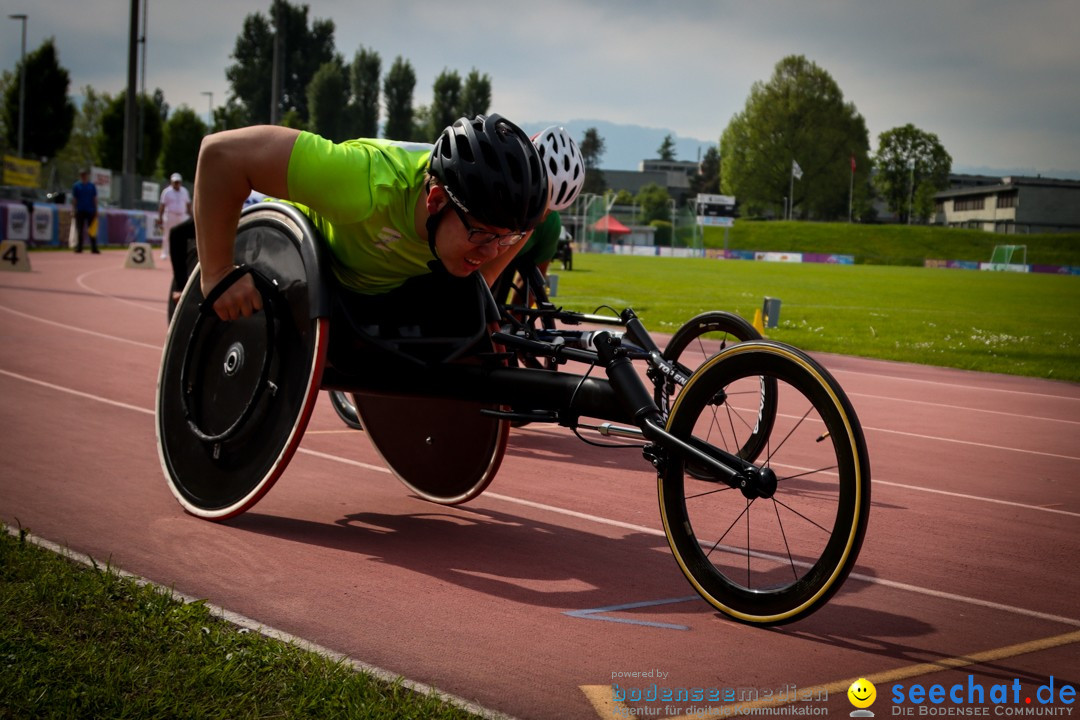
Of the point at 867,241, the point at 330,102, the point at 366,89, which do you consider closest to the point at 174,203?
the point at 330,102

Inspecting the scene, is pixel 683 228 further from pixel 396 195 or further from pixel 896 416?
pixel 396 195

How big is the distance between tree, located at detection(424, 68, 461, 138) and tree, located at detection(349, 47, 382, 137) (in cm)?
718

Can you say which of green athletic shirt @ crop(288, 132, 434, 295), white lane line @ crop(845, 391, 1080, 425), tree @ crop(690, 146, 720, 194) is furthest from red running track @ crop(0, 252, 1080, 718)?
tree @ crop(690, 146, 720, 194)

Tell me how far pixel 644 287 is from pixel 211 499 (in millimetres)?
26807

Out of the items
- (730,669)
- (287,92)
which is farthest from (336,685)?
(287,92)

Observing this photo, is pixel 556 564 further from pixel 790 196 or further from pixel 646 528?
pixel 790 196

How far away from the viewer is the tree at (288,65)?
91.0 meters

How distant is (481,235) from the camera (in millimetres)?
4492

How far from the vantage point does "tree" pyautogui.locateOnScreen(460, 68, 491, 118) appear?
93.9 meters

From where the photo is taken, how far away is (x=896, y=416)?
10102 millimetres

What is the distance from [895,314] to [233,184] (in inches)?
864

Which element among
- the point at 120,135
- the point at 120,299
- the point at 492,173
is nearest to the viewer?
the point at 492,173

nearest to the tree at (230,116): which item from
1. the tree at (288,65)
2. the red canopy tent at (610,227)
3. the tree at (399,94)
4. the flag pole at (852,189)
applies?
the tree at (288,65)

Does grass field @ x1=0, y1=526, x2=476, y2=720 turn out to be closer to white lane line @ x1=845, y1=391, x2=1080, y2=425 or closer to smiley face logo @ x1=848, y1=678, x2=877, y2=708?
smiley face logo @ x1=848, y1=678, x2=877, y2=708
